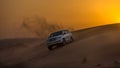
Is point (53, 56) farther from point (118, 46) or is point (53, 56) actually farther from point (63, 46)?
point (118, 46)

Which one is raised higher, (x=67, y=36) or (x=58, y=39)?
(x=67, y=36)

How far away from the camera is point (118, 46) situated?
1329 inches

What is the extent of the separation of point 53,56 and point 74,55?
11.2 ft

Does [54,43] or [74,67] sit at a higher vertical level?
[54,43]

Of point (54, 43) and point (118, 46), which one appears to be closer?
point (118, 46)

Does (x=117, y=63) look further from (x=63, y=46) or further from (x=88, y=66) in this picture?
(x=63, y=46)

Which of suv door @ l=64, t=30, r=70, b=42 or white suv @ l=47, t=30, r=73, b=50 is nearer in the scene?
white suv @ l=47, t=30, r=73, b=50

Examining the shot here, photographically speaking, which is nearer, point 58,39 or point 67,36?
point 58,39

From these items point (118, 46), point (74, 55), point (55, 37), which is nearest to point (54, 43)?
point (55, 37)

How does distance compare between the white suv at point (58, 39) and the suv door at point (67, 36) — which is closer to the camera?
the white suv at point (58, 39)

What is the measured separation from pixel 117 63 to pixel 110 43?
34.0 feet

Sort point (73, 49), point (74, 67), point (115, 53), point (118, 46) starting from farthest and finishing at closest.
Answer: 1. point (73, 49)
2. point (118, 46)
3. point (115, 53)
4. point (74, 67)

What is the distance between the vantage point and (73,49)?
131 feet

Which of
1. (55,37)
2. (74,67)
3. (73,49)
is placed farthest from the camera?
(55,37)
